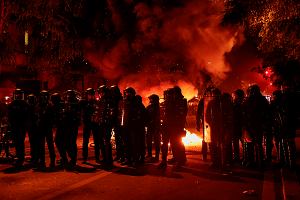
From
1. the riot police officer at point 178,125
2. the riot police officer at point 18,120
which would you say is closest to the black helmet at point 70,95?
the riot police officer at point 18,120

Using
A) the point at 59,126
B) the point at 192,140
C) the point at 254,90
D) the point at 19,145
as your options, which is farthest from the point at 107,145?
the point at 192,140

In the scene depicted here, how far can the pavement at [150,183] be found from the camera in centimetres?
675

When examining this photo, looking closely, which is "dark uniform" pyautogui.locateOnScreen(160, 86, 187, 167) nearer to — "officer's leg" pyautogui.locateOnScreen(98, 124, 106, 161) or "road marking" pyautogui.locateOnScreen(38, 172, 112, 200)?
"officer's leg" pyautogui.locateOnScreen(98, 124, 106, 161)

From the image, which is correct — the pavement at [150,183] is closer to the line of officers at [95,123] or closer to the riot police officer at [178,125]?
the riot police officer at [178,125]

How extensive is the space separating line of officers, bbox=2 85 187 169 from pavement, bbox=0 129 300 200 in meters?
0.48

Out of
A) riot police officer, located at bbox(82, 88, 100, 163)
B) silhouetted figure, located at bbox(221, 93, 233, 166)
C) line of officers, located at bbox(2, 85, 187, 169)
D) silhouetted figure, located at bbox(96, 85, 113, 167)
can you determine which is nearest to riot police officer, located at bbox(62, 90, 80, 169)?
line of officers, located at bbox(2, 85, 187, 169)

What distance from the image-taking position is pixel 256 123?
9008mm

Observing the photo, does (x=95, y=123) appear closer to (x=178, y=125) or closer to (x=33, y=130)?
(x=33, y=130)

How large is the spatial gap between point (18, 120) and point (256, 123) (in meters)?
5.64

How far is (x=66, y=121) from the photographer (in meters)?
9.57

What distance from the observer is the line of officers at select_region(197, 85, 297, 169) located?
29.1 feet

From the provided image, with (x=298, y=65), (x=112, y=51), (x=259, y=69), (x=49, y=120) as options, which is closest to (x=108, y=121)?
(x=49, y=120)

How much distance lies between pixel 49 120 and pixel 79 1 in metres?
8.02

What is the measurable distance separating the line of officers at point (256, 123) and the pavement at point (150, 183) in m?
0.41
